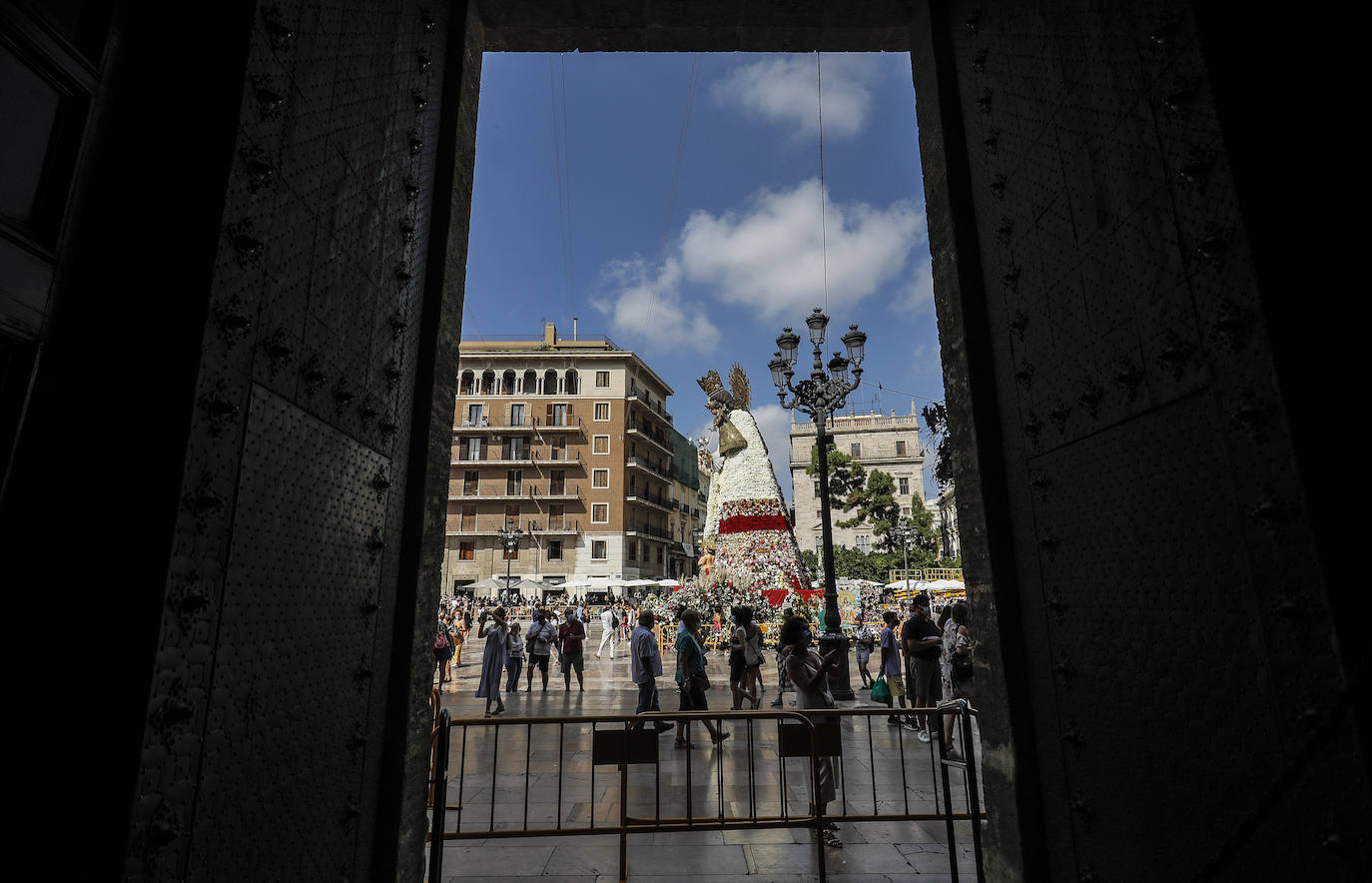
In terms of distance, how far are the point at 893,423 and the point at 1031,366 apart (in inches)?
2514

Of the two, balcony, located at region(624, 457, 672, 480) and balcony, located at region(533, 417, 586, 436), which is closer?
balcony, located at region(533, 417, 586, 436)

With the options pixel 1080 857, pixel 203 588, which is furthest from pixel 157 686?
pixel 1080 857

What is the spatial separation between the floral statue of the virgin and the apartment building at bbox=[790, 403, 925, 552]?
1705 inches

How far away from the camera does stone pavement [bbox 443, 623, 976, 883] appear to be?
13.2 ft

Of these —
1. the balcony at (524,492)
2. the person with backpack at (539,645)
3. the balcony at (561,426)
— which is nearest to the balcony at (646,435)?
the balcony at (561,426)

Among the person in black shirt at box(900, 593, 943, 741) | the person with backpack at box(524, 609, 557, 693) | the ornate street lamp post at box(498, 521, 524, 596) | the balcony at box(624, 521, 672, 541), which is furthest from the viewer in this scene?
the balcony at box(624, 521, 672, 541)

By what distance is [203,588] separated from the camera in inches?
64.9

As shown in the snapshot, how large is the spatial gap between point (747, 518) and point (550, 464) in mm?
29410

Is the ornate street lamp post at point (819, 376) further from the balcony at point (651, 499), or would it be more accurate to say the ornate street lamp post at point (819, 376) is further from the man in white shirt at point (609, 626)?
A: the balcony at point (651, 499)

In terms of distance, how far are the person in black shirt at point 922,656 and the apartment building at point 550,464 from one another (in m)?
33.8

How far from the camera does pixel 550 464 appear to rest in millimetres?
42625

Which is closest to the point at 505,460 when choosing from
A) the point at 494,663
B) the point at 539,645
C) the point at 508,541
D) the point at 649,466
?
the point at 649,466

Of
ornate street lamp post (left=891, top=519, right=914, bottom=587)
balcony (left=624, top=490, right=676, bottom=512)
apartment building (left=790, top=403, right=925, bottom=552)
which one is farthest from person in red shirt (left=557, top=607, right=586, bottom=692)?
apartment building (left=790, top=403, right=925, bottom=552)

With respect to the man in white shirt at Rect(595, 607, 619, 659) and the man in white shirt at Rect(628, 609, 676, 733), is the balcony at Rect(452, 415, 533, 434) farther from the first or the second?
the man in white shirt at Rect(628, 609, 676, 733)
